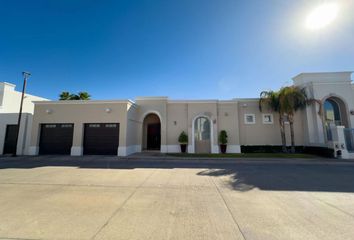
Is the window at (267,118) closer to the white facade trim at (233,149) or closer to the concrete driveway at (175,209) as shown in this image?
the white facade trim at (233,149)

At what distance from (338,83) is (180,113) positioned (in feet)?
47.5

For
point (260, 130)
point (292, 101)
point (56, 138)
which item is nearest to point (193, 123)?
point (260, 130)

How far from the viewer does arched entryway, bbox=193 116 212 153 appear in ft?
51.2

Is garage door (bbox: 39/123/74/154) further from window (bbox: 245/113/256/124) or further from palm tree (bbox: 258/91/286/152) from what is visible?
palm tree (bbox: 258/91/286/152)

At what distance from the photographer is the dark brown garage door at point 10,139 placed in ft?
48.3

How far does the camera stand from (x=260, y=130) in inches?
626

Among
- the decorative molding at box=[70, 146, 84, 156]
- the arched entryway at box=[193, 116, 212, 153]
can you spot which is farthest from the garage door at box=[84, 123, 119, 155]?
the arched entryway at box=[193, 116, 212, 153]

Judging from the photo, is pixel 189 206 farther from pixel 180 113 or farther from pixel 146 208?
pixel 180 113

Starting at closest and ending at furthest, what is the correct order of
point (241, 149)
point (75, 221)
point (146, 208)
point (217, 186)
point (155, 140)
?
point (75, 221) < point (146, 208) < point (217, 186) < point (241, 149) < point (155, 140)

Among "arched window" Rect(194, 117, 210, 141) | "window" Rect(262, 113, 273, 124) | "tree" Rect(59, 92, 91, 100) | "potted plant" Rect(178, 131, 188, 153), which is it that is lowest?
"potted plant" Rect(178, 131, 188, 153)

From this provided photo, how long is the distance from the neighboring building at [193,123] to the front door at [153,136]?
1882 millimetres

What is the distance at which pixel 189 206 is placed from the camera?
4031 millimetres

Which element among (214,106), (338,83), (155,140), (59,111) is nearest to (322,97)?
(338,83)

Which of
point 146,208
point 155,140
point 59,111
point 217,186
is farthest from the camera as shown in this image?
point 155,140
